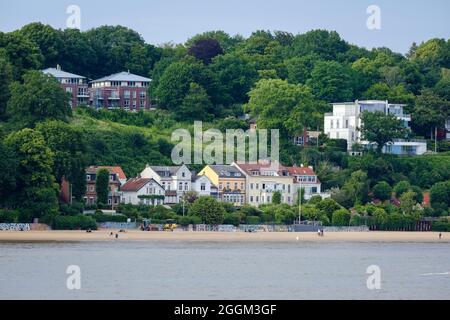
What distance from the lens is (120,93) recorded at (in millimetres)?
123625

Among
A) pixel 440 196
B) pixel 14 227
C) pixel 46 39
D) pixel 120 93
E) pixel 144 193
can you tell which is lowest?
pixel 14 227

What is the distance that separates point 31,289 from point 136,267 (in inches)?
410

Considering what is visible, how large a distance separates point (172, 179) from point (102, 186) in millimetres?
6726

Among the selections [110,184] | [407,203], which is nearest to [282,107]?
[407,203]

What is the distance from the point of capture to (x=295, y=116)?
373 ft

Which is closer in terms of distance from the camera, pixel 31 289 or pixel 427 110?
pixel 31 289

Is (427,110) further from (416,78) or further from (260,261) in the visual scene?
(260,261)

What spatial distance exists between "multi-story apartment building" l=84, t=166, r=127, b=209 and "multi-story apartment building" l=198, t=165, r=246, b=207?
6.47 m

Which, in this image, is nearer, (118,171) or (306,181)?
(118,171)

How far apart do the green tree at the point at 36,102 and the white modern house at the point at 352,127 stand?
90.0 feet

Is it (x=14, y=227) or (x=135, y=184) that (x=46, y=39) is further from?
(x=14, y=227)

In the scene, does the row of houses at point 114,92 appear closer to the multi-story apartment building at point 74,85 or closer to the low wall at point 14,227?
the multi-story apartment building at point 74,85

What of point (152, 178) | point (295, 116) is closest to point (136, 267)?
point (152, 178)

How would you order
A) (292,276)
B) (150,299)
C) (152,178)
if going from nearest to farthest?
(150,299)
(292,276)
(152,178)
